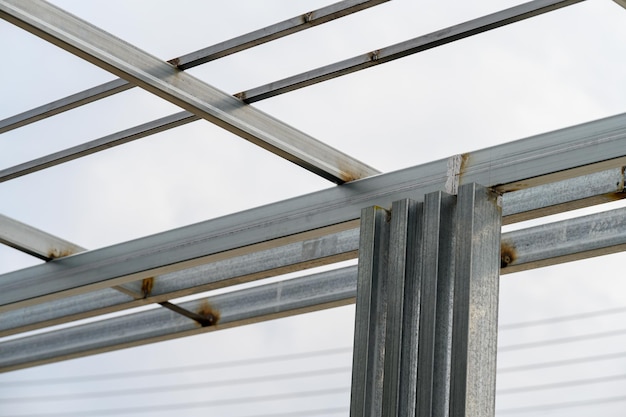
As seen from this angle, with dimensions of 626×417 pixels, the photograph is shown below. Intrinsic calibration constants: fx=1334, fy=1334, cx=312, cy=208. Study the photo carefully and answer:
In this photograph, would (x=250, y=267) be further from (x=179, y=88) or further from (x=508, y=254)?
(x=179, y=88)

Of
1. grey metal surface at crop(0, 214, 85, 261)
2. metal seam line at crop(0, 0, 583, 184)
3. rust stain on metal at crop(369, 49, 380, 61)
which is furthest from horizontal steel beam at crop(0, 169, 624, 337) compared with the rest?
rust stain on metal at crop(369, 49, 380, 61)

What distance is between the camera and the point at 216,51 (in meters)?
7.49

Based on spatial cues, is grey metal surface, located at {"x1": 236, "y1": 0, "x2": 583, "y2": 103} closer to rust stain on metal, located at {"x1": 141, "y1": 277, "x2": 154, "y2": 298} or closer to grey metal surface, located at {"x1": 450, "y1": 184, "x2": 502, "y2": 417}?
grey metal surface, located at {"x1": 450, "y1": 184, "x2": 502, "y2": 417}

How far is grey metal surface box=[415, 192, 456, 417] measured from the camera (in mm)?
6602

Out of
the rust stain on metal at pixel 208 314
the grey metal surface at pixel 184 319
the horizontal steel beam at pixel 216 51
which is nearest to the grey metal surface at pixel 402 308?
the horizontal steel beam at pixel 216 51

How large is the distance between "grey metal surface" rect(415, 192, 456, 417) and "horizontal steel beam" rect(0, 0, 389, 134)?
3.56 ft

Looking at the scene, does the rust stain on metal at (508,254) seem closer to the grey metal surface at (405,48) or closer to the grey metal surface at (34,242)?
the grey metal surface at (405,48)

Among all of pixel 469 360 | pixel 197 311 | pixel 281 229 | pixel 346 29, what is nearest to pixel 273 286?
pixel 197 311

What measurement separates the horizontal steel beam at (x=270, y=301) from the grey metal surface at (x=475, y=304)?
128 cm

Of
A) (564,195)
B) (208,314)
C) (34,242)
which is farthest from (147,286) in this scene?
(564,195)

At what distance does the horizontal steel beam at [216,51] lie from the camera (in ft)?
23.0

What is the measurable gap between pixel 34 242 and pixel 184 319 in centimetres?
143

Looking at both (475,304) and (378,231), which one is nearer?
(475,304)

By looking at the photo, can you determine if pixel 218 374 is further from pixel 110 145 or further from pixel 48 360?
pixel 110 145
